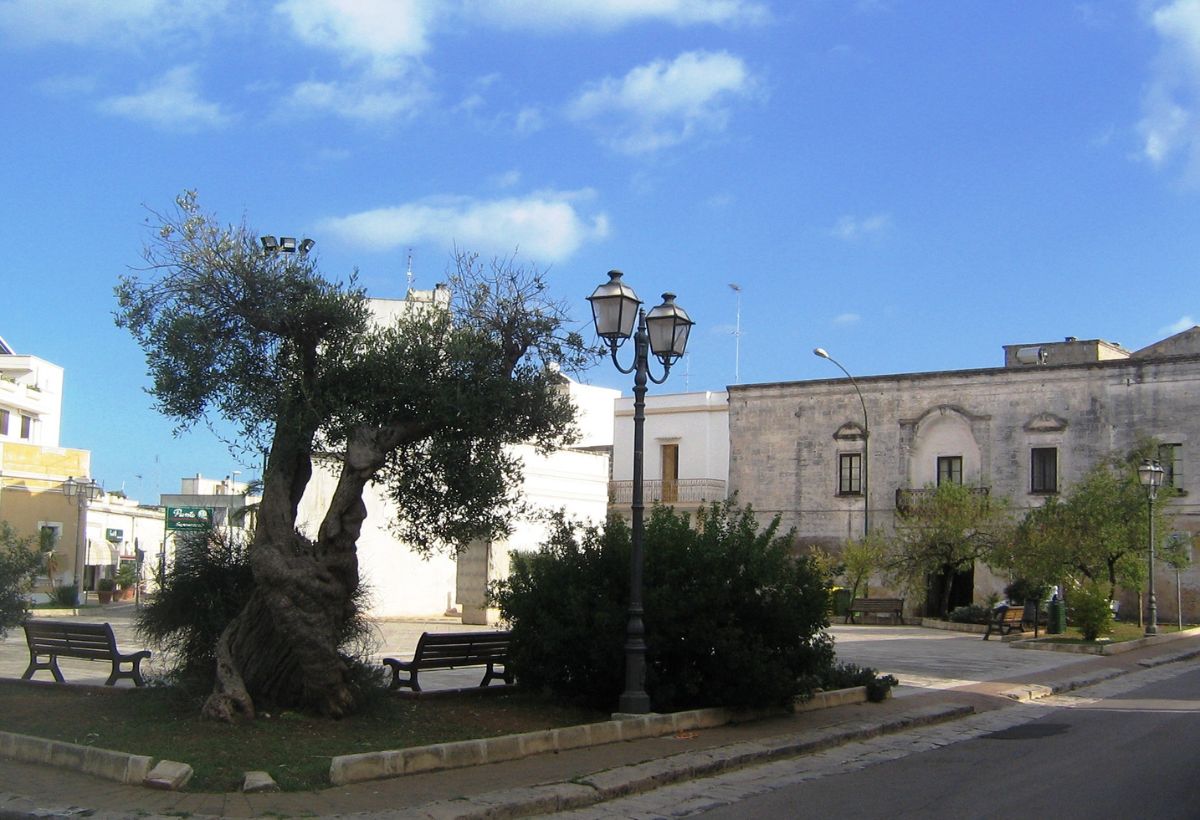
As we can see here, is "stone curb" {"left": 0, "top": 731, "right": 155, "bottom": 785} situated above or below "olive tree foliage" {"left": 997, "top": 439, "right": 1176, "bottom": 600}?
below

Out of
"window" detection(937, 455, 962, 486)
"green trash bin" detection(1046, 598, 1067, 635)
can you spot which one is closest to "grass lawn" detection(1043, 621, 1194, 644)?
"green trash bin" detection(1046, 598, 1067, 635)

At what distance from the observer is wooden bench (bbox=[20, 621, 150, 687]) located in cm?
1233

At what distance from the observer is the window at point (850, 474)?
4216cm

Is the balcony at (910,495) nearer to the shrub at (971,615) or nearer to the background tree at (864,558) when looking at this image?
the background tree at (864,558)

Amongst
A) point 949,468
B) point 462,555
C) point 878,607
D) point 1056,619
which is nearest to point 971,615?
point 878,607

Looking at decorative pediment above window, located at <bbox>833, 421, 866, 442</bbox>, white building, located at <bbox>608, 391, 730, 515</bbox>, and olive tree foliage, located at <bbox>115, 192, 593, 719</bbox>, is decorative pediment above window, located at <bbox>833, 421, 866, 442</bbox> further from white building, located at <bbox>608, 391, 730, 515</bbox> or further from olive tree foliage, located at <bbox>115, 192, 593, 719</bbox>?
olive tree foliage, located at <bbox>115, 192, 593, 719</bbox>

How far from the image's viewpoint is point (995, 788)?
31.5ft

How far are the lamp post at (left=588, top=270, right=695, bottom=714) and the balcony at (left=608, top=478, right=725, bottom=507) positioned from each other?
101 feet

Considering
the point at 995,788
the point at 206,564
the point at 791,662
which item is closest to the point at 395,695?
the point at 206,564

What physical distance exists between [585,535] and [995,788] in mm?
5529

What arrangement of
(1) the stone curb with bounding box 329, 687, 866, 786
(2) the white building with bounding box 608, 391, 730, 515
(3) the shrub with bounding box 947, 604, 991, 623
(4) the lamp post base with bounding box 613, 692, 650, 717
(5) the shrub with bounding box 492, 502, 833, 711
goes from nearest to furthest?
1. (1) the stone curb with bounding box 329, 687, 866, 786
2. (4) the lamp post base with bounding box 613, 692, 650, 717
3. (5) the shrub with bounding box 492, 502, 833, 711
4. (3) the shrub with bounding box 947, 604, 991, 623
5. (2) the white building with bounding box 608, 391, 730, 515

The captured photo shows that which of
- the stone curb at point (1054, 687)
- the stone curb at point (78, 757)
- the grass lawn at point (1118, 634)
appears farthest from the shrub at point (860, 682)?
the grass lawn at point (1118, 634)

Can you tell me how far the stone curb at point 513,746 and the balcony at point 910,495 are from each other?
2478 cm

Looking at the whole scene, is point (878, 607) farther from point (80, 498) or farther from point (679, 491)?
point (80, 498)
